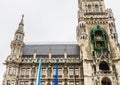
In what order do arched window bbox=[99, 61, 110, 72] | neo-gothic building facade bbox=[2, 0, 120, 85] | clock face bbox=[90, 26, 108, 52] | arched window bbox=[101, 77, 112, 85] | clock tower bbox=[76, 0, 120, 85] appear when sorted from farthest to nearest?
clock face bbox=[90, 26, 108, 52] → arched window bbox=[99, 61, 110, 72] → neo-gothic building facade bbox=[2, 0, 120, 85] → clock tower bbox=[76, 0, 120, 85] → arched window bbox=[101, 77, 112, 85]

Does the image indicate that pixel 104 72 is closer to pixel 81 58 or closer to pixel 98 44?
pixel 81 58

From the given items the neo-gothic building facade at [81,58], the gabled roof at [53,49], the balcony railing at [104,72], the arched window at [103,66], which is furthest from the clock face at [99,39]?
the balcony railing at [104,72]

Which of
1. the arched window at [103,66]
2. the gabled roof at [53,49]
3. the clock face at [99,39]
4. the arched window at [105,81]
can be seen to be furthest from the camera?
the gabled roof at [53,49]

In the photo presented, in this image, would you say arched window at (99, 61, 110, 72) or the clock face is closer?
arched window at (99, 61, 110, 72)

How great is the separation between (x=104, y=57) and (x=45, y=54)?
16.3m

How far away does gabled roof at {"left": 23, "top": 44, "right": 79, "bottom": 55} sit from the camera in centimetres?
6395

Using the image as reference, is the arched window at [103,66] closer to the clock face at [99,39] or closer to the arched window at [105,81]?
the arched window at [105,81]

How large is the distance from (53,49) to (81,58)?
1069cm

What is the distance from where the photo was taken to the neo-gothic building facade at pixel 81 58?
5544cm

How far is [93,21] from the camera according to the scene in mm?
65875

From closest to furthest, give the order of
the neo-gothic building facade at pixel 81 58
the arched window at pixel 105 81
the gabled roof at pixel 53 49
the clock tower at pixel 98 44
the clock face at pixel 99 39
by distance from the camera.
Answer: the arched window at pixel 105 81 → the clock tower at pixel 98 44 → the neo-gothic building facade at pixel 81 58 → the clock face at pixel 99 39 → the gabled roof at pixel 53 49

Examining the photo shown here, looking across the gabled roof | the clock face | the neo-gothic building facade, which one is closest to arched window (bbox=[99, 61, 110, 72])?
the neo-gothic building facade

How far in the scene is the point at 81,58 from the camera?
59.5 meters

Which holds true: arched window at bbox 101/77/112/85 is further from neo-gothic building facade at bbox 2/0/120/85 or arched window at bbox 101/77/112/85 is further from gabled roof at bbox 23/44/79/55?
gabled roof at bbox 23/44/79/55
